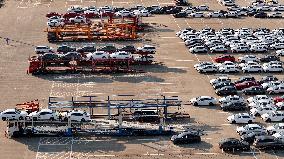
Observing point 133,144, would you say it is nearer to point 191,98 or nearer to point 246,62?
point 191,98

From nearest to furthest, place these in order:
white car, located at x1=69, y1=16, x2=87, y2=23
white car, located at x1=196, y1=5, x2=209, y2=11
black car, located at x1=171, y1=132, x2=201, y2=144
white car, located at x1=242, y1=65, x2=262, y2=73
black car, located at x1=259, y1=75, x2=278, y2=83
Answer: black car, located at x1=171, y1=132, x2=201, y2=144, black car, located at x1=259, y1=75, x2=278, y2=83, white car, located at x1=242, y1=65, x2=262, y2=73, white car, located at x1=69, y1=16, x2=87, y2=23, white car, located at x1=196, y1=5, x2=209, y2=11

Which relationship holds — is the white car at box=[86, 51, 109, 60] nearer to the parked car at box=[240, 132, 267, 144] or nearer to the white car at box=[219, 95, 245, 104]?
the white car at box=[219, 95, 245, 104]

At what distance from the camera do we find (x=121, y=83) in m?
79.8

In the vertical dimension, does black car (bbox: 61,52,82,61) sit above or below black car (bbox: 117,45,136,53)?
below

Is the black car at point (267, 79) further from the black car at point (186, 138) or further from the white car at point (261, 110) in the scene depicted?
the black car at point (186, 138)

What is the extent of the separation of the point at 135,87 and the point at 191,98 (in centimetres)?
738

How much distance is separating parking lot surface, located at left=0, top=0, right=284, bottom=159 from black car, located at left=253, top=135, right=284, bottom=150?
0.63 metres

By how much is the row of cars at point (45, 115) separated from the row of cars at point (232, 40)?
2998 centimetres

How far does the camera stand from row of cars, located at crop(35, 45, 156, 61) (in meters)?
83.9

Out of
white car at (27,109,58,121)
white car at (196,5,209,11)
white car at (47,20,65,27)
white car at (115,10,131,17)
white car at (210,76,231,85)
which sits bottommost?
white car at (27,109,58,121)

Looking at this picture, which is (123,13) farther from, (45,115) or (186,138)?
(186,138)

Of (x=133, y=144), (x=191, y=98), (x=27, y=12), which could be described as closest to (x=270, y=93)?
(x=191, y=98)

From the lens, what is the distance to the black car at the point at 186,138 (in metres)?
62.8

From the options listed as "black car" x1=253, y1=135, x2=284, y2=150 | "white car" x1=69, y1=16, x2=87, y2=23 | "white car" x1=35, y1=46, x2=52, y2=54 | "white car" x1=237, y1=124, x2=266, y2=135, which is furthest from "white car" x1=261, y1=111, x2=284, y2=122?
"white car" x1=69, y1=16, x2=87, y2=23
